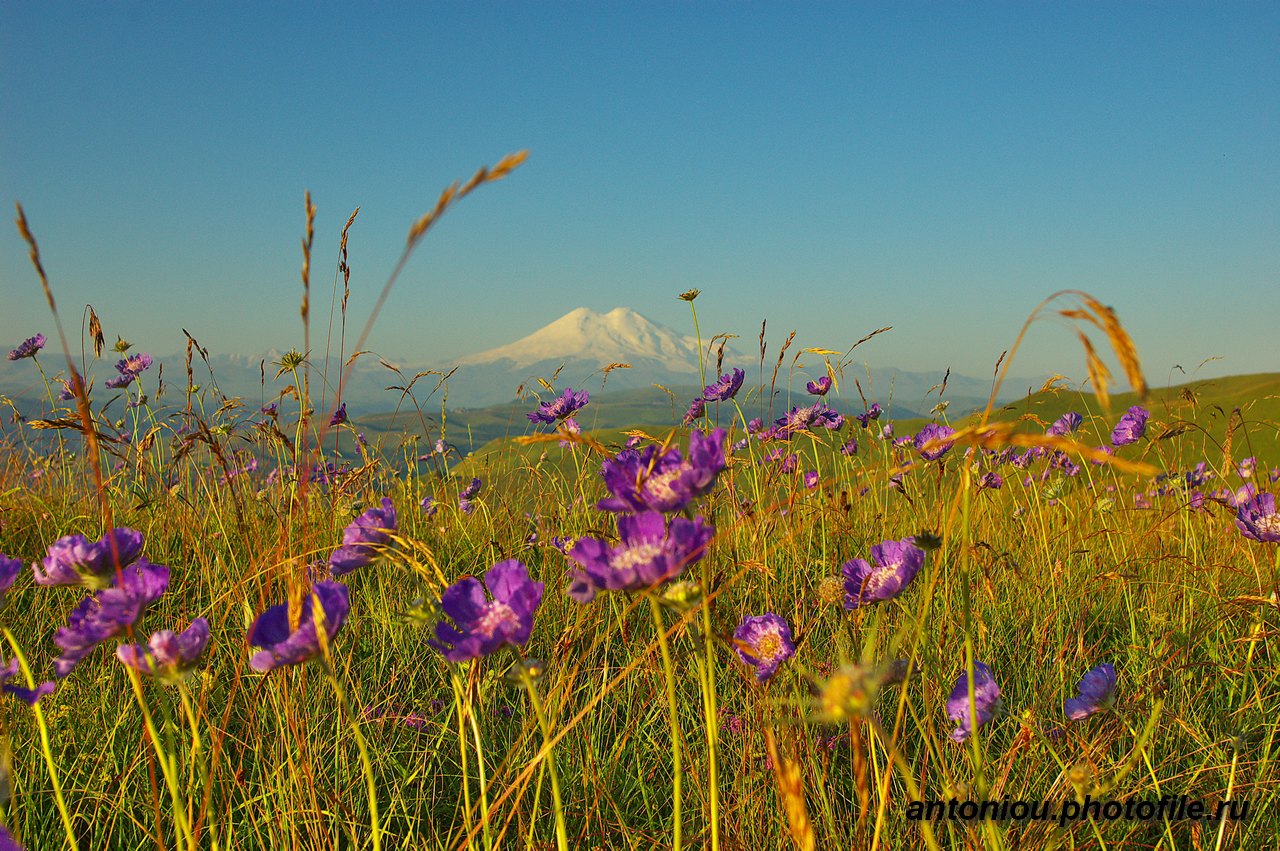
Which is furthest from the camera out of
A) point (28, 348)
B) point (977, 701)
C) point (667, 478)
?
point (28, 348)

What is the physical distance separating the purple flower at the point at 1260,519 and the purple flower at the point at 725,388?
1.37 meters

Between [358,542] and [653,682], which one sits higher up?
[358,542]

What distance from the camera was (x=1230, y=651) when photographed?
1902 mm

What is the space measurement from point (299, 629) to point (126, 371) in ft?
→ 10.8

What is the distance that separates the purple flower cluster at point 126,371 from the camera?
3.35 meters

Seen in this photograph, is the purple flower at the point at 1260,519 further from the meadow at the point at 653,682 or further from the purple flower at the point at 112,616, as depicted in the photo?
the purple flower at the point at 112,616

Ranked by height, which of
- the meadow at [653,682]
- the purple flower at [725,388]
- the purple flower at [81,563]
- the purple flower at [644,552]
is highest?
the purple flower at [725,388]

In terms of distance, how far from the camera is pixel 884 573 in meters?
1.27

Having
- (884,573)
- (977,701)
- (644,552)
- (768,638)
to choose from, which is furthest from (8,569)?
(977,701)

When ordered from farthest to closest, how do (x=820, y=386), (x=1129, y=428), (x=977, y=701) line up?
(x=820, y=386) → (x=1129, y=428) → (x=977, y=701)

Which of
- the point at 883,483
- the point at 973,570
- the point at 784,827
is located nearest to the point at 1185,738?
the point at 973,570

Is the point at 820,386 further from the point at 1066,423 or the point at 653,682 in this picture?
the point at 653,682

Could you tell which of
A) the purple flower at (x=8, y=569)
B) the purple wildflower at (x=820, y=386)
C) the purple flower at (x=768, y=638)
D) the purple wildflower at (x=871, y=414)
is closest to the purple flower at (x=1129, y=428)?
the purple wildflower at (x=871, y=414)

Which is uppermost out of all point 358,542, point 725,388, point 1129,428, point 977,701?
point 725,388
